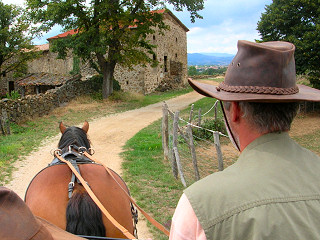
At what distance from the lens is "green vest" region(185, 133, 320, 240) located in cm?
109

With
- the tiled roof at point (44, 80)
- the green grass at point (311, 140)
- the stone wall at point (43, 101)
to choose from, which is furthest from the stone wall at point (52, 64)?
the green grass at point (311, 140)

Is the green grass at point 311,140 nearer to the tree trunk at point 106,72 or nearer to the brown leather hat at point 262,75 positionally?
the brown leather hat at point 262,75

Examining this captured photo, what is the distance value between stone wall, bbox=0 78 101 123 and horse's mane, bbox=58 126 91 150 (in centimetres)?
1059

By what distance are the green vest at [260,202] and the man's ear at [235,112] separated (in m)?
0.27

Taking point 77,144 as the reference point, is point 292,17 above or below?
above

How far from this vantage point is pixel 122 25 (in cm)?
1712

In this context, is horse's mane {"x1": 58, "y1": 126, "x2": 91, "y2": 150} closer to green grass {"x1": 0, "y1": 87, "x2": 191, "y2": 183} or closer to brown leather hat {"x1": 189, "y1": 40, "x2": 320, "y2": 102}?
brown leather hat {"x1": 189, "y1": 40, "x2": 320, "y2": 102}

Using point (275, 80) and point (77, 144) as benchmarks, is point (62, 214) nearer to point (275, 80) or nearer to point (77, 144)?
point (77, 144)

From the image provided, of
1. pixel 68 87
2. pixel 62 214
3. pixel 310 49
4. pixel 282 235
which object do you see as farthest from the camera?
pixel 68 87

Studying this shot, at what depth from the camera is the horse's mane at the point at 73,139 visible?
11.7 ft

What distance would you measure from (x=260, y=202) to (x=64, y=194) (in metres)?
1.97

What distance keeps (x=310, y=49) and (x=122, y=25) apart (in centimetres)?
1014

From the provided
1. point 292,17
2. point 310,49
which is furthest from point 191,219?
point 292,17

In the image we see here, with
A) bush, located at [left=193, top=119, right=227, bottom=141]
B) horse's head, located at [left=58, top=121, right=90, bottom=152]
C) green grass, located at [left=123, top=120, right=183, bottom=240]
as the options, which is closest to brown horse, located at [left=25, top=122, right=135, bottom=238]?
horse's head, located at [left=58, top=121, right=90, bottom=152]
